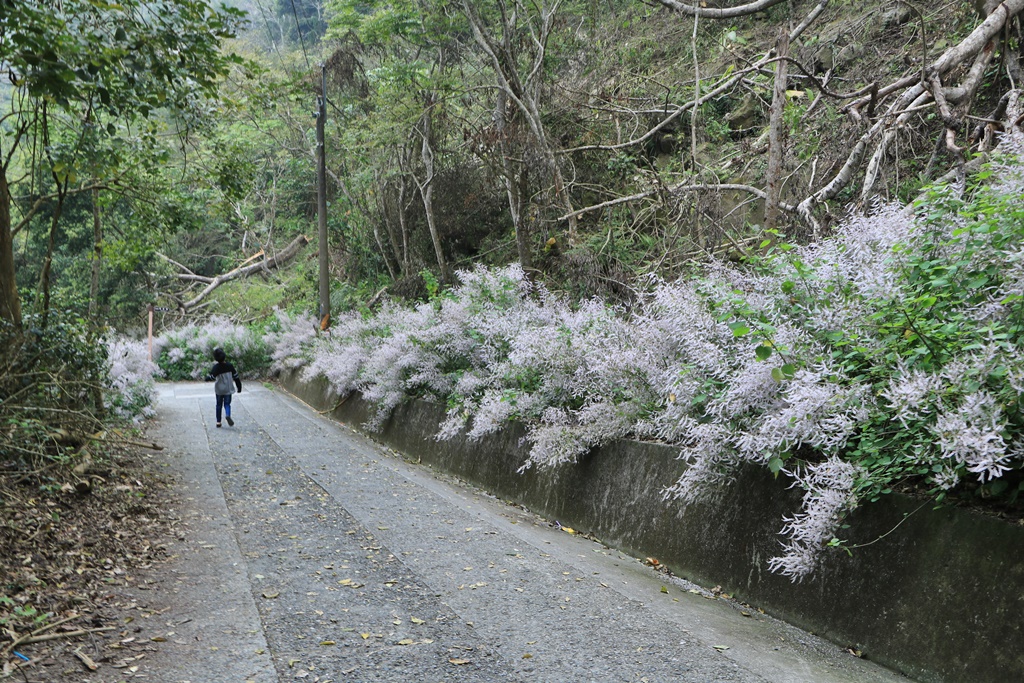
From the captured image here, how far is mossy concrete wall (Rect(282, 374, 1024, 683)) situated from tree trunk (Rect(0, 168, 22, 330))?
21.9 ft

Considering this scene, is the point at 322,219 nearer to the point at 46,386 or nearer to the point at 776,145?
the point at 46,386

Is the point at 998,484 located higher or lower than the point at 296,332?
lower

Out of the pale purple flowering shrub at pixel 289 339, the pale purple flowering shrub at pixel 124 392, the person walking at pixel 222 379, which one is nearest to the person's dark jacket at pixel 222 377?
the person walking at pixel 222 379

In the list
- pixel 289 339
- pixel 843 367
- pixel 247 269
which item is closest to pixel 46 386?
pixel 843 367

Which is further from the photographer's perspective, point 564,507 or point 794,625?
point 564,507

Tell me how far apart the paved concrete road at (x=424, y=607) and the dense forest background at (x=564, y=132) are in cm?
376

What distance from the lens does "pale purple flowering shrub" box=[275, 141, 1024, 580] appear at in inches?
157

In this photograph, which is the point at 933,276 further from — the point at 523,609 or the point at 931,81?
the point at 931,81

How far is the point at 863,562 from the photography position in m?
4.46

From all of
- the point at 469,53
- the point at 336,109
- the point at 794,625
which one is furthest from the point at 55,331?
the point at 336,109

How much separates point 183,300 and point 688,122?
27.4 meters

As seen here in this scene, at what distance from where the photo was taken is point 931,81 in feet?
27.2

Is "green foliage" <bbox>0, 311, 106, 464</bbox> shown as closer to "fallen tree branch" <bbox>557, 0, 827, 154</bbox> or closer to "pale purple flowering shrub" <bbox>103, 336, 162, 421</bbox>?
"pale purple flowering shrub" <bbox>103, 336, 162, 421</bbox>

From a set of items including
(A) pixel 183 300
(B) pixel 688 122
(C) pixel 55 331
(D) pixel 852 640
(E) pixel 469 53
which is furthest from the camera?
(A) pixel 183 300
